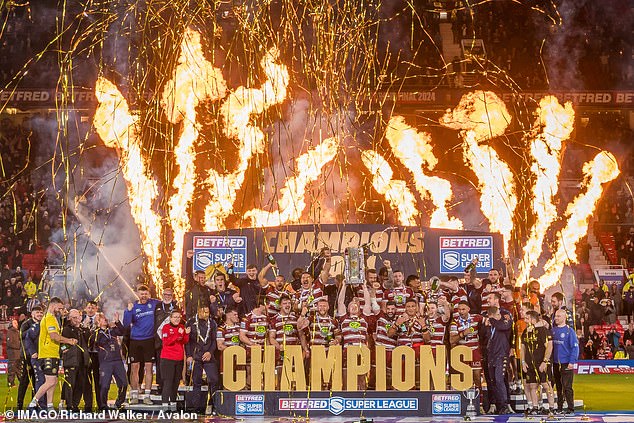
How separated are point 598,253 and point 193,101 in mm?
13487

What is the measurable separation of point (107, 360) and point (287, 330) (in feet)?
8.23

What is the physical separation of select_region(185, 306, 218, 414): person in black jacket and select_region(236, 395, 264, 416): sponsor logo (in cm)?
54

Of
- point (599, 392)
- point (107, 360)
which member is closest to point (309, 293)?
point (107, 360)

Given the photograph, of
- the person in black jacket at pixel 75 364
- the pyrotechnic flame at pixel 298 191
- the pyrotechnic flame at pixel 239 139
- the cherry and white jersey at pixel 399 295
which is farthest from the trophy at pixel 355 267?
the pyrotechnic flame at pixel 239 139

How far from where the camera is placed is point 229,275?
46.8ft

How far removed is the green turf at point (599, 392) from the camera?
1432 cm

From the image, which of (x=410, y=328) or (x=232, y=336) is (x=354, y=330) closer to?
(x=410, y=328)

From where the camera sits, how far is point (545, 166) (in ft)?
74.0

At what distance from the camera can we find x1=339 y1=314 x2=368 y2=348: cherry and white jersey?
12.6 metres

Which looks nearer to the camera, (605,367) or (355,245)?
(355,245)

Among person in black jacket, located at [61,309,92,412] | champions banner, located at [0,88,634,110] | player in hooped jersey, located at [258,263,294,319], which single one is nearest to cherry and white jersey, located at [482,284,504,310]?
player in hooped jersey, located at [258,263,294,319]

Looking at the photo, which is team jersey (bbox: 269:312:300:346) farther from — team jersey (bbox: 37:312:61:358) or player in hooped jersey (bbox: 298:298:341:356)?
team jersey (bbox: 37:312:61:358)

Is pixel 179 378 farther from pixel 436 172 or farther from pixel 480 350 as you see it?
pixel 436 172

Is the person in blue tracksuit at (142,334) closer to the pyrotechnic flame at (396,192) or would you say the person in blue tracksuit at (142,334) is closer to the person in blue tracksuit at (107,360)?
the person in blue tracksuit at (107,360)
